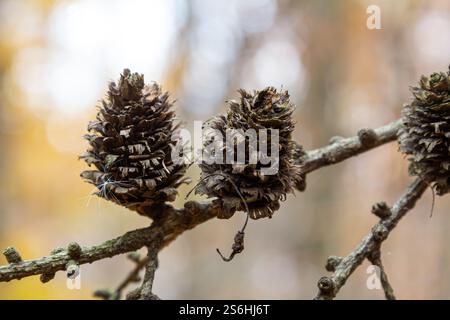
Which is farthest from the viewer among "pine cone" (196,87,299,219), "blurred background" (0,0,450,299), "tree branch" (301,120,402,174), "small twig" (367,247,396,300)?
"blurred background" (0,0,450,299)

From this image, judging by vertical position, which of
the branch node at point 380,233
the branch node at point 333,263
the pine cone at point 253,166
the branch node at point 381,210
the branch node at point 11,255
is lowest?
the branch node at point 333,263

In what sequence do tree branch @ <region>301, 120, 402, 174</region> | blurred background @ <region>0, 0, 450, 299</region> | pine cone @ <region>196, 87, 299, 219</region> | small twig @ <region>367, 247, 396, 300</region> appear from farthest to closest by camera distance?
blurred background @ <region>0, 0, 450, 299</region> < tree branch @ <region>301, 120, 402, 174</region> < small twig @ <region>367, 247, 396, 300</region> < pine cone @ <region>196, 87, 299, 219</region>

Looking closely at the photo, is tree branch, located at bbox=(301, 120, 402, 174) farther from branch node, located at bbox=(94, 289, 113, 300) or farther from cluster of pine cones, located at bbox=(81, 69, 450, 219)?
branch node, located at bbox=(94, 289, 113, 300)

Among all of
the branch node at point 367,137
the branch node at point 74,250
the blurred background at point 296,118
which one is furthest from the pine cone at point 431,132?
the blurred background at point 296,118

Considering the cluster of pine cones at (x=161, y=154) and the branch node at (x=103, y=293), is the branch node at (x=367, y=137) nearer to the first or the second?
the cluster of pine cones at (x=161, y=154)

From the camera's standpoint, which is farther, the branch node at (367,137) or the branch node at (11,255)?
the branch node at (367,137)

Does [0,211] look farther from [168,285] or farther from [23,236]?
[168,285]

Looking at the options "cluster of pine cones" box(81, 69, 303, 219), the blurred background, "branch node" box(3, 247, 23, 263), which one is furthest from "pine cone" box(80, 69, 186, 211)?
the blurred background
